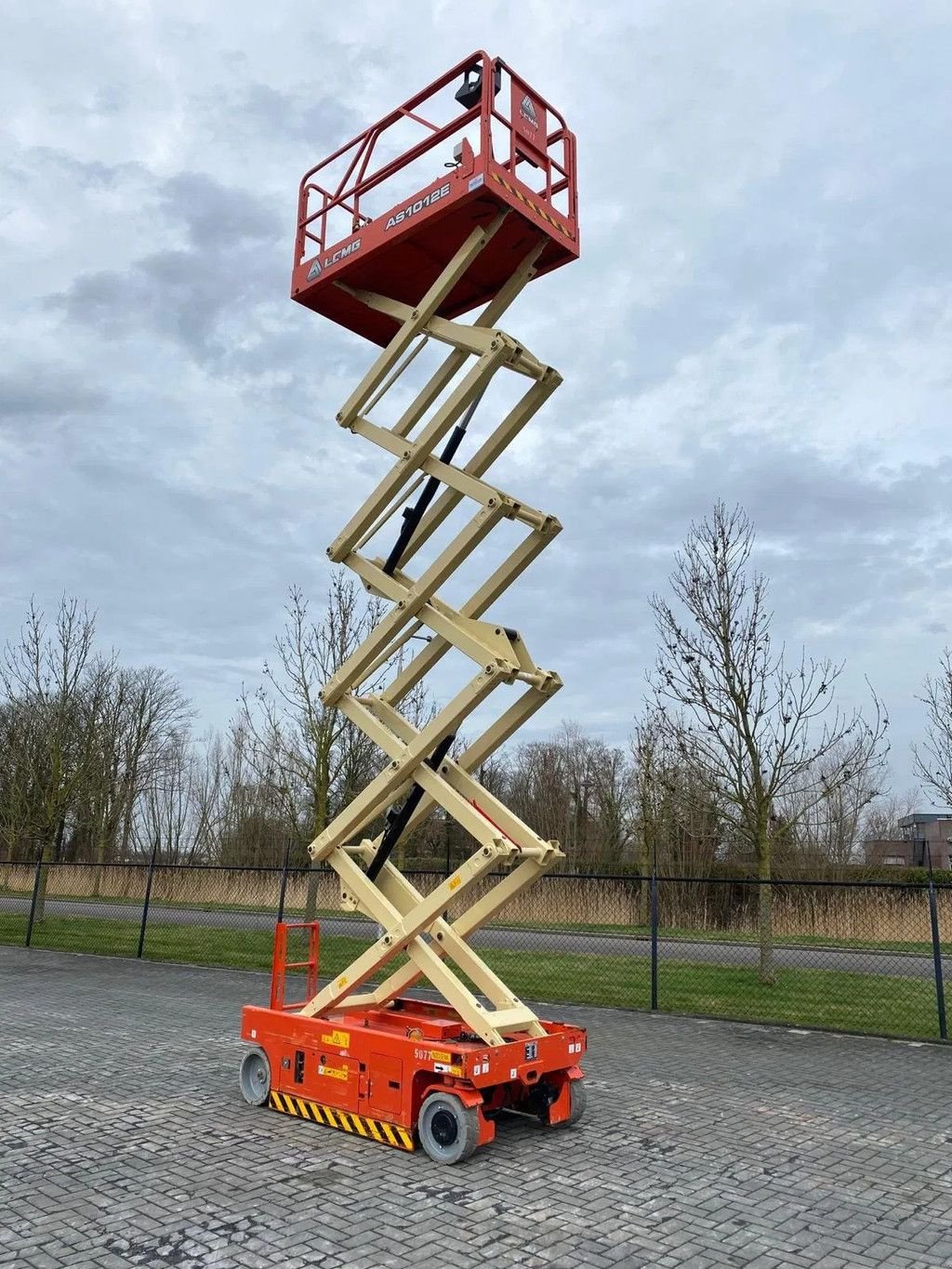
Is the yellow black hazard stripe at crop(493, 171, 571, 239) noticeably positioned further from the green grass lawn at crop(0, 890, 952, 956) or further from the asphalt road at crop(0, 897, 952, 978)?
the asphalt road at crop(0, 897, 952, 978)

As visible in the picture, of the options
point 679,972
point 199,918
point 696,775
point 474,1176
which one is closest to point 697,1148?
point 474,1176

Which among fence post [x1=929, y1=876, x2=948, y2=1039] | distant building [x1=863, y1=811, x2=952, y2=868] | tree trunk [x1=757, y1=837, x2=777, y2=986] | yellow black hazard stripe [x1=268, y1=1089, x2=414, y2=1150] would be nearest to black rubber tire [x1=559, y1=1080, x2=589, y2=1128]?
yellow black hazard stripe [x1=268, y1=1089, x2=414, y2=1150]

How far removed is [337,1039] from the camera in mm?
6137

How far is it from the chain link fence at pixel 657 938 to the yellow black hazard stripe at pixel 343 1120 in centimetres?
505

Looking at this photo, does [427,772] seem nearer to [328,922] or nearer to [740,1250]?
[740,1250]

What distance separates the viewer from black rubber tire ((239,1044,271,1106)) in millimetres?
6668

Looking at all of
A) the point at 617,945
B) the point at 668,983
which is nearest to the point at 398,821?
the point at 668,983

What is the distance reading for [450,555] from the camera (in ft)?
20.3

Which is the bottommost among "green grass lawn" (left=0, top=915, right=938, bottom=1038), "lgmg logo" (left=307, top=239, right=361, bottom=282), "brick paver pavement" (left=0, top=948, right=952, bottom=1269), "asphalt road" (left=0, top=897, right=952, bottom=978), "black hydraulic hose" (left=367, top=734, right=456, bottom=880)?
"brick paver pavement" (left=0, top=948, right=952, bottom=1269)

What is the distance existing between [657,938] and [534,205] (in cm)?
994

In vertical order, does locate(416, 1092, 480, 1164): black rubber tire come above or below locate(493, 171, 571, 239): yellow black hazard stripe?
below

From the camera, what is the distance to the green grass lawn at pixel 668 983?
36.8 ft

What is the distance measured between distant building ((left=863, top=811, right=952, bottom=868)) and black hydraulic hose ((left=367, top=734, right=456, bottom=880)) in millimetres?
12690

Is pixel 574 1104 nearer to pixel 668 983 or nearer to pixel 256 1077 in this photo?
pixel 256 1077
